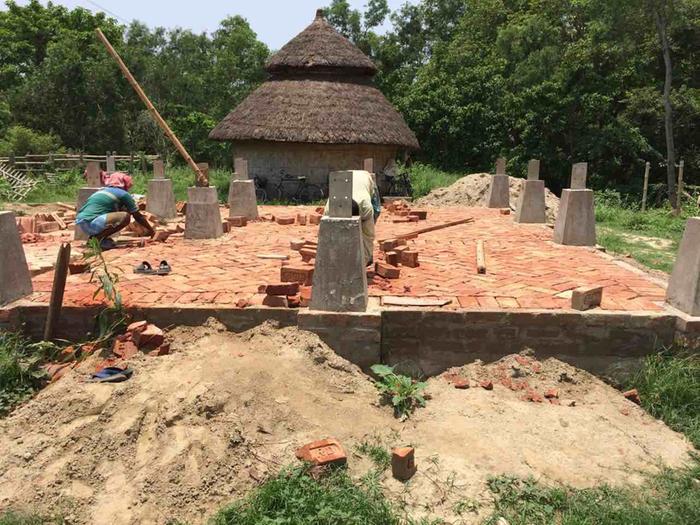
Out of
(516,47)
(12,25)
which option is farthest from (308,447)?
(12,25)

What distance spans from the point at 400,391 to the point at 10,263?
3.47 metres

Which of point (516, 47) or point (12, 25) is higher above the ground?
point (12, 25)

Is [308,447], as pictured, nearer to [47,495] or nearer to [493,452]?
[493,452]

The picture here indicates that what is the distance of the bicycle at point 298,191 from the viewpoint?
624 inches

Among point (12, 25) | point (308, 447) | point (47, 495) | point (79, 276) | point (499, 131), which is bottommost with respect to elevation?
point (47, 495)

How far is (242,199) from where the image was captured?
10203 mm

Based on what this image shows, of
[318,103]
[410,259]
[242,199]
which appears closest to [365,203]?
[410,259]

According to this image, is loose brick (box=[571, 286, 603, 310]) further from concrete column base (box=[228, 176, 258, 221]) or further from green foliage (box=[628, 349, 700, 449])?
concrete column base (box=[228, 176, 258, 221])

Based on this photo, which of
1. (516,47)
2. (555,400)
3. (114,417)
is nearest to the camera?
(114,417)

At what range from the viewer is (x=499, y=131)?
21.3 m

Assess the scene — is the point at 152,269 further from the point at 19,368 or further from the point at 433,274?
the point at 433,274

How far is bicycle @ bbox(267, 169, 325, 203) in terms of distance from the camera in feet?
52.0

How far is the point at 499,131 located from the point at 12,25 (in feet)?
77.8

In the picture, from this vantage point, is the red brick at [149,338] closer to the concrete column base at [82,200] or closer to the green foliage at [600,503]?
the green foliage at [600,503]
